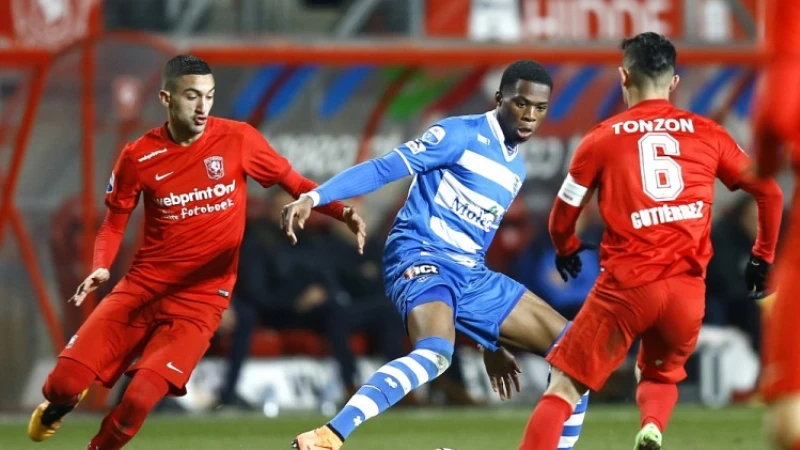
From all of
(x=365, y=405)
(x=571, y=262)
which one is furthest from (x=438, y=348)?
(x=571, y=262)

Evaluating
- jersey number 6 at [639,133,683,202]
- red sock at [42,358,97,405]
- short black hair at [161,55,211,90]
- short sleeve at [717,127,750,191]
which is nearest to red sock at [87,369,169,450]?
red sock at [42,358,97,405]

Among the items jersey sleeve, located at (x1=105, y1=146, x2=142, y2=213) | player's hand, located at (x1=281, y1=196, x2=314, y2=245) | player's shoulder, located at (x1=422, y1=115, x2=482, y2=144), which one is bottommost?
jersey sleeve, located at (x1=105, y1=146, x2=142, y2=213)

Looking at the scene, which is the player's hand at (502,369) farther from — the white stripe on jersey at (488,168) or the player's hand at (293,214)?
the player's hand at (293,214)

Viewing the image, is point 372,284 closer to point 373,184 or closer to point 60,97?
point 60,97

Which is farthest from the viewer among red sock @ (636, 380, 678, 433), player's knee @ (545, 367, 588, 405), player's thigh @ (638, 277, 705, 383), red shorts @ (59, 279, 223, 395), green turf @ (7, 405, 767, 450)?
green turf @ (7, 405, 767, 450)

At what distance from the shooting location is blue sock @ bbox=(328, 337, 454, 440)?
21.1 feet

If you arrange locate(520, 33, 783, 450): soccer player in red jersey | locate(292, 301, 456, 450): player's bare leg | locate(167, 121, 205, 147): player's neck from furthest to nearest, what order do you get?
locate(167, 121, 205, 147): player's neck
locate(292, 301, 456, 450): player's bare leg
locate(520, 33, 783, 450): soccer player in red jersey

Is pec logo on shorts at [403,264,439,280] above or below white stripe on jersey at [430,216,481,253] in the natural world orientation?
below

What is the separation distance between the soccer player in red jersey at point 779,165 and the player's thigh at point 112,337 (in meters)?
3.67

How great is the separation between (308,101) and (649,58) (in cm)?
895

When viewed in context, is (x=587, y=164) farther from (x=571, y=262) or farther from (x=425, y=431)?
(x=425, y=431)

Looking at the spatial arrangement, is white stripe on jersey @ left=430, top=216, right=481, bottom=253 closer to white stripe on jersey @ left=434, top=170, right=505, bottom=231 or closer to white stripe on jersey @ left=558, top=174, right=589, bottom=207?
white stripe on jersey @ left=434, top=170, right=505, bottom=231

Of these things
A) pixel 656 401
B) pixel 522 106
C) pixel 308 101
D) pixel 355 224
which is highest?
pixel 522 106

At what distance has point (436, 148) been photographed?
7.06m
